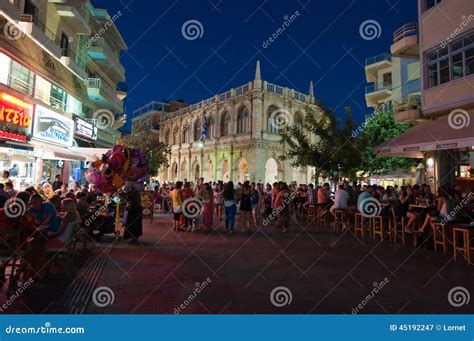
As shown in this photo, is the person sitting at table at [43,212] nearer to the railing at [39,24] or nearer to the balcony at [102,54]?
the railing at [39,24]

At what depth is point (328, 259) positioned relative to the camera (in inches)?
267

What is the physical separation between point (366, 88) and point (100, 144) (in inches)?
922

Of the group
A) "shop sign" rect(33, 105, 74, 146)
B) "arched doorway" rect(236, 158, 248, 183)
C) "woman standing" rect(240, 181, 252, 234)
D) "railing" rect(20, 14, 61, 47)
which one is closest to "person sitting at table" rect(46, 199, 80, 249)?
"woman standing" rect(240, 181, 252, 234)

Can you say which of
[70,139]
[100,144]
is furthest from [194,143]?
[70,139]

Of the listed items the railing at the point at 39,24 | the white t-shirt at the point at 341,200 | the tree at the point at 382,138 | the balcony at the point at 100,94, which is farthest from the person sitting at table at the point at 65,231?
the tree at the point at 382,138

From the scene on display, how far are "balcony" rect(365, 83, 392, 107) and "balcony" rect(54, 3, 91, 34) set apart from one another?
2259 centimetres

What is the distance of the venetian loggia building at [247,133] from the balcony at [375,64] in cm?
566

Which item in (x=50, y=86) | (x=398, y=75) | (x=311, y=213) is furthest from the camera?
(x=398, y=75)

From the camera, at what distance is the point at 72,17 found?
1703 centimetres

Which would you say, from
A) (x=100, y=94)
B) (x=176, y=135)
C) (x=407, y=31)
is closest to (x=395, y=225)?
(x=407, y=31)

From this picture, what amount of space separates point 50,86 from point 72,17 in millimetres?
4174

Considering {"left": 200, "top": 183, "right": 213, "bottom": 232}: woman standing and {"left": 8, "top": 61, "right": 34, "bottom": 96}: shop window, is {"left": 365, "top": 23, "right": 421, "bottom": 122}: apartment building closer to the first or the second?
{"left": 200, "top": 183, "right": 213, "bottom": 232}: woman standing

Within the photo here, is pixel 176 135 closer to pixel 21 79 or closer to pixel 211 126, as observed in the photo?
pixel 211 126

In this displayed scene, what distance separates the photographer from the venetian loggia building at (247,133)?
108 feet
